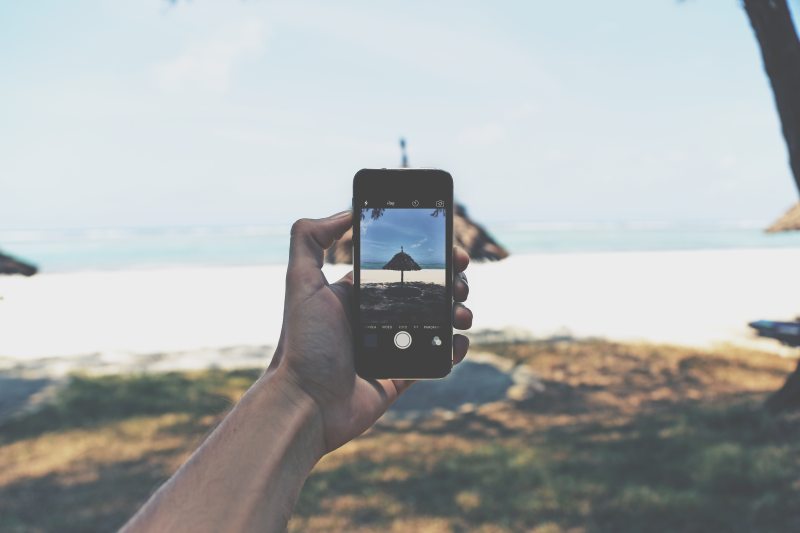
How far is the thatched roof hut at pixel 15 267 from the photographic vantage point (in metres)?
5.99

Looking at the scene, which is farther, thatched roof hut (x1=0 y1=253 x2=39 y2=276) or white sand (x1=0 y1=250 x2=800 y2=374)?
white sand (x1=0 y1=250 x2=800 y2=374)

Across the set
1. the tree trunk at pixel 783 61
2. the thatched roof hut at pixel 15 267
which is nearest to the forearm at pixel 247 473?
the thatched roof hut at pixel 15 267

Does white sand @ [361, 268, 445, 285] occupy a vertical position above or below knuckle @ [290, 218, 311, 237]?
below

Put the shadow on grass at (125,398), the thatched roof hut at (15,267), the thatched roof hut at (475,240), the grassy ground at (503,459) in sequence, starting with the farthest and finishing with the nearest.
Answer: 1. the shadow on grass at (125,398)
2. the thatched roof hut at (475,240)
3. the thatched roof hut at (15,267)
4. the grassy ground at (503,459)

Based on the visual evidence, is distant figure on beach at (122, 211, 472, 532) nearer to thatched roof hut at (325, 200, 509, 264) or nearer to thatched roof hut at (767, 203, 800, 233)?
thatched roof hut at (325, 200, 509, 264)

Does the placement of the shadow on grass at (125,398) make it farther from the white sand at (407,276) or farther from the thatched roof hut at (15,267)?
the white sand at (407,276)

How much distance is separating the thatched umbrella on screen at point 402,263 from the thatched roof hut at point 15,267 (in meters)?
4.76

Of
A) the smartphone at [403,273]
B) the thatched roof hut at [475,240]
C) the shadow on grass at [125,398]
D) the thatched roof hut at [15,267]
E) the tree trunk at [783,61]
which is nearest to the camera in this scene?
the smartphone at [403,273]

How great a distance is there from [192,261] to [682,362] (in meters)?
34.6

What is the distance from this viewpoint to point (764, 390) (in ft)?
27.9

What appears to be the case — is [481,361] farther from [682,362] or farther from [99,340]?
[99,340]

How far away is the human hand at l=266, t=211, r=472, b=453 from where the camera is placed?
2236 millimetres

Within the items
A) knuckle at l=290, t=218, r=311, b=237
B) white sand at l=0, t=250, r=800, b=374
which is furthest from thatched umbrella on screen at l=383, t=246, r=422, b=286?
white sand at l=0, t=250, r=800, b=374

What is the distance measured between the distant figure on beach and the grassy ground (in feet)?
6.79
